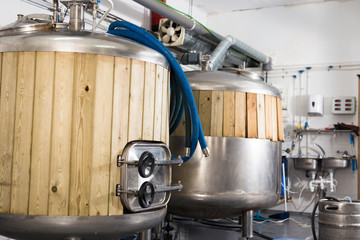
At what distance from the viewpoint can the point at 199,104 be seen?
3.91 metres

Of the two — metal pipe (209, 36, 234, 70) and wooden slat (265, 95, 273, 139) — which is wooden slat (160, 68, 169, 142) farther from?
metal pipe (209, 36, 234, 70)

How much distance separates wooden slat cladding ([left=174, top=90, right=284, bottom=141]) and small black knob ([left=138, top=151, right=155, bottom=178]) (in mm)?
1409

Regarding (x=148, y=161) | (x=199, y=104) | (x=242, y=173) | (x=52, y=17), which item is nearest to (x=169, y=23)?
(x=199, y=104)

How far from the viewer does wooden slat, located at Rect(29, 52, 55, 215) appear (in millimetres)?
2262

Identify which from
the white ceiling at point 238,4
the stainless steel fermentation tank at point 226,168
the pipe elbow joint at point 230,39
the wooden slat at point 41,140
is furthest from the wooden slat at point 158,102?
the white ceiling at point 238,4

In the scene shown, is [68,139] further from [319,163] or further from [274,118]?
[319,163]

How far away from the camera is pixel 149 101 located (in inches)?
100

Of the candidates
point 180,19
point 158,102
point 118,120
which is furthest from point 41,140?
point 180,19

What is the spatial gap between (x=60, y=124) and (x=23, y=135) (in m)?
0.22

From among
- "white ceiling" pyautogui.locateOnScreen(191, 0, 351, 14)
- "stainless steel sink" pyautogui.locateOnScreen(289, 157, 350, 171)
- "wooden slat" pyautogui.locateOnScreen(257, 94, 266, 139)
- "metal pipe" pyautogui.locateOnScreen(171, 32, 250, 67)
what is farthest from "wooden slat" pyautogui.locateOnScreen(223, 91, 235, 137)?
"white ceiling" pyautogui.locateOnScreen(191, 0, 351, 14)

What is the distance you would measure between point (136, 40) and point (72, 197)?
117 centimetres

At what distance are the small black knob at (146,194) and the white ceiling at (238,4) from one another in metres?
5.94

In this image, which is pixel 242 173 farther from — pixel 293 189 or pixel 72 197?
pixel 293 189

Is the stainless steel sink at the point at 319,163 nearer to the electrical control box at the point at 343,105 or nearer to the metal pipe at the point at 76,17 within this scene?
the electrical control box at the point at 343,105
